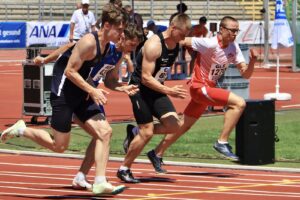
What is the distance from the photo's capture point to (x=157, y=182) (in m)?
12.0

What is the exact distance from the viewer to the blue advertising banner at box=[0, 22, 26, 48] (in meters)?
41.3

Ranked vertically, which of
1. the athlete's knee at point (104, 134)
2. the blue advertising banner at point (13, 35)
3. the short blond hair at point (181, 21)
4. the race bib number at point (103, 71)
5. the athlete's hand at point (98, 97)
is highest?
the short blond hair at point (181, 21)

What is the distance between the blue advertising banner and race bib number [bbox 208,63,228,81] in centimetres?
2867

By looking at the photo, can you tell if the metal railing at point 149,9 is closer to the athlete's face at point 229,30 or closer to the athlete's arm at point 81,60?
the athlete's face at point 229,30

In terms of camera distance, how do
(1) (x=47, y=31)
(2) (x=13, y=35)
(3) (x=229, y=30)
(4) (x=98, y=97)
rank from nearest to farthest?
(4) (x=98, y=97), (3) (x=229, y=30), (1) (x=47, y=31), (2) (x=13, y=35)

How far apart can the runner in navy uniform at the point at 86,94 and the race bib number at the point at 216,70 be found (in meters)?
2.36

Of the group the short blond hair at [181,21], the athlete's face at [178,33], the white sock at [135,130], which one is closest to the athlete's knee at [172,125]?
the white sock at [135,130]

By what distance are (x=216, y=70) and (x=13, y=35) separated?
29361 millimetres

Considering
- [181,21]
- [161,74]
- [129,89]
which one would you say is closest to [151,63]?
[161,74]

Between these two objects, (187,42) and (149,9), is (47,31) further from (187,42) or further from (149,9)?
(187,42)

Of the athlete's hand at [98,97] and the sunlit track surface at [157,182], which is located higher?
the athlete's hand at [98,97]

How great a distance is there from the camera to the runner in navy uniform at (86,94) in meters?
10.5

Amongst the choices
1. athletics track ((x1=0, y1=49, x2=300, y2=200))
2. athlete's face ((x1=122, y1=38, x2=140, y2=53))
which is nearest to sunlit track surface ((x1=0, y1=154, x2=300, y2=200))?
athletics track ((x1=0, y1=49, x2=300, y2=200))

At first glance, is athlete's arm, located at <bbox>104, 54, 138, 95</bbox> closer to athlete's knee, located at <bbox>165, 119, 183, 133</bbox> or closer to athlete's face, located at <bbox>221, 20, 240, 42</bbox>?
athlete's knee, located at <bbox>165, 119, 183, 133</bbox>
